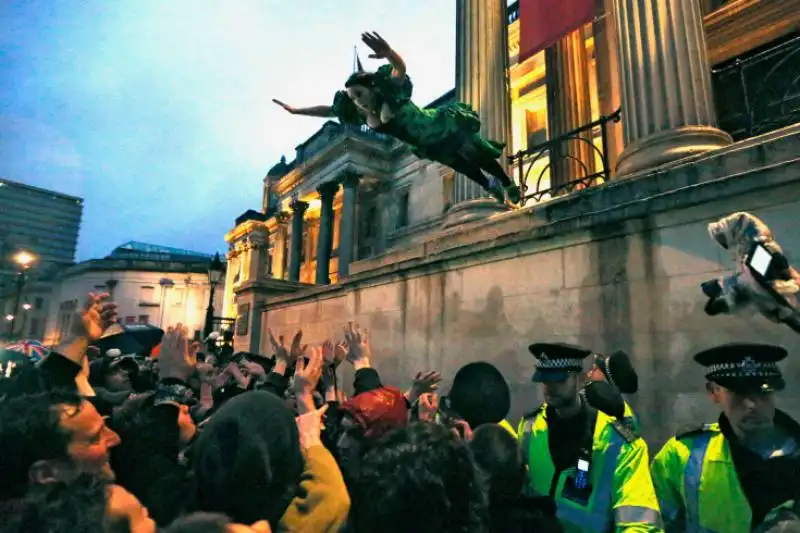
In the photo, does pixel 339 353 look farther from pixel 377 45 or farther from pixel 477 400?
pixel 377 45

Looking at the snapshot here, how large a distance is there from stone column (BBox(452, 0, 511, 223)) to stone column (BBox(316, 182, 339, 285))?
21718 mm

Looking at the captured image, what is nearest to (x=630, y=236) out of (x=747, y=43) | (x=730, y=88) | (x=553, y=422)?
(x=553, y=422)

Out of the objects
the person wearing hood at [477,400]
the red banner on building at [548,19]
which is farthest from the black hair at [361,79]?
the red banner on building at [548,19]

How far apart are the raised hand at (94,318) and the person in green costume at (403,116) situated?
297cm

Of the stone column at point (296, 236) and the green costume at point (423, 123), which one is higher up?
the stone column at point (296, 236)

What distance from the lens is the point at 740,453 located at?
237 centimetres

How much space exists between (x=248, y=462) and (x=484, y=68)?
8774 mm

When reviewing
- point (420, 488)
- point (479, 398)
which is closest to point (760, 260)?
point (420, 488)

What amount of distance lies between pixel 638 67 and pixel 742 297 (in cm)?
532

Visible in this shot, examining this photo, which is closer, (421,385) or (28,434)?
(28,434)

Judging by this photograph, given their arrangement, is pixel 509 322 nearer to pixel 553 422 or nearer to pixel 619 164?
pixel 619 164

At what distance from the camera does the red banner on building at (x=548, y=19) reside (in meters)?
7.96

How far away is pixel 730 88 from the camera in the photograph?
9.91 meters

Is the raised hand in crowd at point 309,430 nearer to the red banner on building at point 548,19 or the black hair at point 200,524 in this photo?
the black hair at point 200,524
